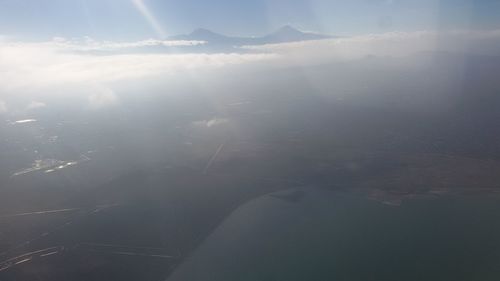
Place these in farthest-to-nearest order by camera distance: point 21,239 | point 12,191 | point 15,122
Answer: point 15,122, point 12,191, point 21,239

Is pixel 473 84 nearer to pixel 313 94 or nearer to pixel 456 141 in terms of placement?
pixel 313 94

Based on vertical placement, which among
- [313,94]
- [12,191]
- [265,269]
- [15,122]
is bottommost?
[265,269]

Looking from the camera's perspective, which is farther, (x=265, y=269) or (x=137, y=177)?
(x=137, y=177)

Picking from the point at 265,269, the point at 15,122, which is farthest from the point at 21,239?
the point at 15,122

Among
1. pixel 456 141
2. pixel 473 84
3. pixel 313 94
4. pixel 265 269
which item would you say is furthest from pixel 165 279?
pixel 473 84

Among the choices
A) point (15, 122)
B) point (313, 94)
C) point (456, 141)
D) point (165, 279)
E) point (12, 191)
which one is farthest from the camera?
point (313, 94)

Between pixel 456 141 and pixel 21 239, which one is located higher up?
pixel 456 141
